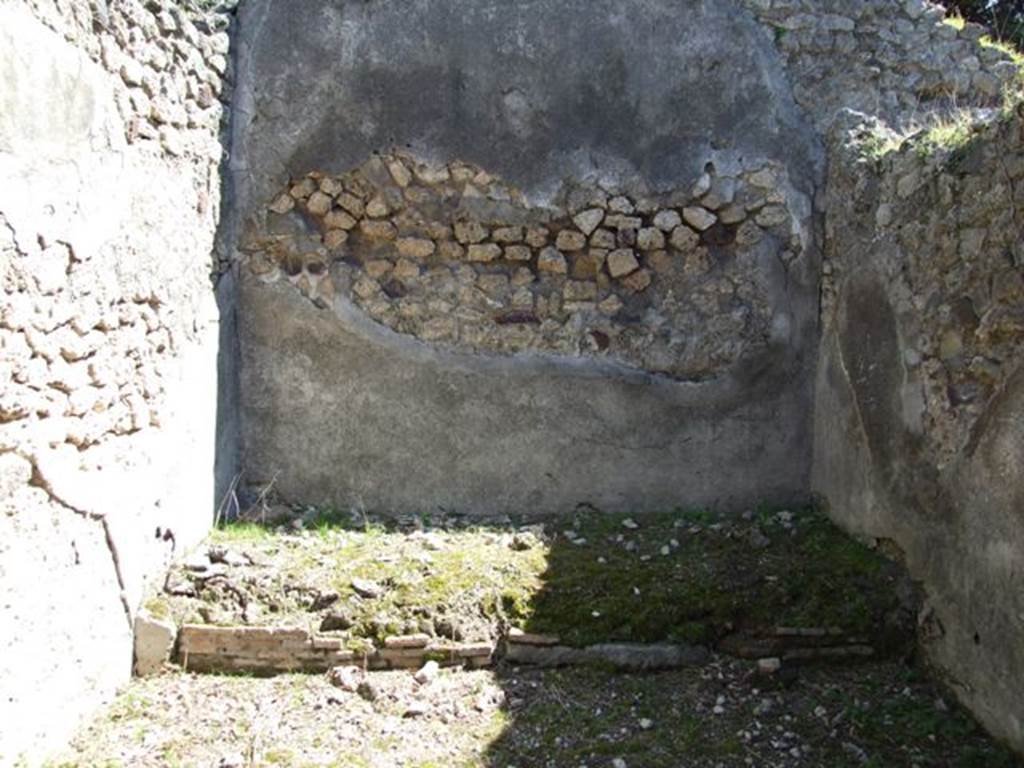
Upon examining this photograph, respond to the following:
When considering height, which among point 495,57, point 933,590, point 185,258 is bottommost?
point 933,590

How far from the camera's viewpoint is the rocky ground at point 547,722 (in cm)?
316

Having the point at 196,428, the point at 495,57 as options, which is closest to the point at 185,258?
the point at 196,428

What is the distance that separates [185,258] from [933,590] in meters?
3.35

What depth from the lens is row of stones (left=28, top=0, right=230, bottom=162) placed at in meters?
3.30

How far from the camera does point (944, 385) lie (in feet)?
11.8

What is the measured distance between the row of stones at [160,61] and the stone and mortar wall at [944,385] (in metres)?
3.06

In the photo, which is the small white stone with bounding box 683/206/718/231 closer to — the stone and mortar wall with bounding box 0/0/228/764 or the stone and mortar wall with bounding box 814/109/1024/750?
the stone and mortar wall with bounding box 814/109/1024/750

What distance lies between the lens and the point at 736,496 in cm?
503

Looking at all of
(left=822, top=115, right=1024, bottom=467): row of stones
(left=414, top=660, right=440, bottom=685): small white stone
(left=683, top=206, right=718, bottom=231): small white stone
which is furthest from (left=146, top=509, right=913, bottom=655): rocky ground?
(left=683, top=206, right=718, bottom=231): small white stone

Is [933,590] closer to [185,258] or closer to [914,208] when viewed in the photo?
[914,208]

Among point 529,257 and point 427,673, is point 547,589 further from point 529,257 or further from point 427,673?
point 529,257

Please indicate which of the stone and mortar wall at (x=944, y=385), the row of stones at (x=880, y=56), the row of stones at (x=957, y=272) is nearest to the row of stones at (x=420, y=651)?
the stone and mortar wall at (x=944, y=385)

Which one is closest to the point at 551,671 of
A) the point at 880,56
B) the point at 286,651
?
the point at 286,651

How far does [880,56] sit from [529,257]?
7.02 feet
